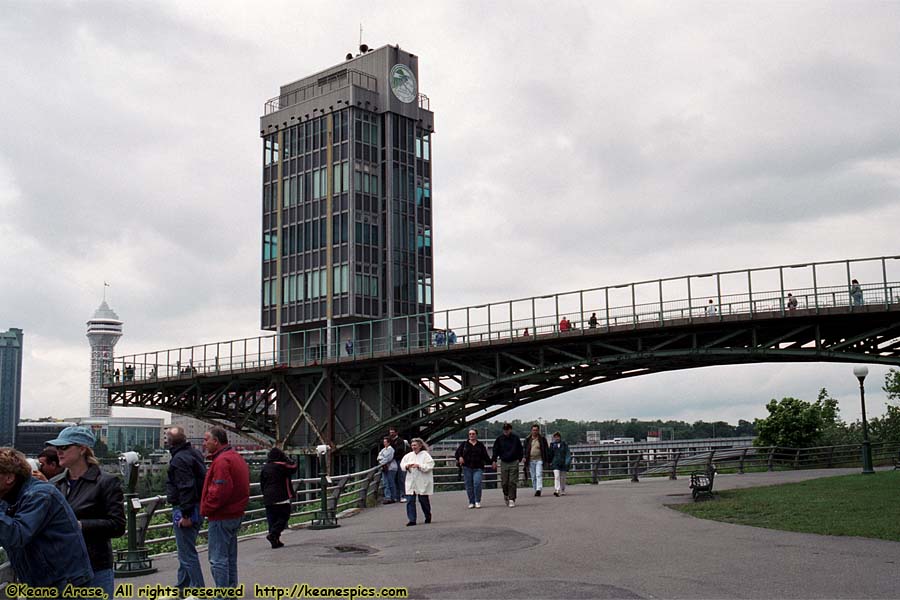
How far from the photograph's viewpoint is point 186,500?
10133mm

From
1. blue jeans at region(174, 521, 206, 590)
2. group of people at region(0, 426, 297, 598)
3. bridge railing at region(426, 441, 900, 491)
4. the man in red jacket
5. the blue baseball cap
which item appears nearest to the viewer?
group of people at region(0, 426, 297, 598)

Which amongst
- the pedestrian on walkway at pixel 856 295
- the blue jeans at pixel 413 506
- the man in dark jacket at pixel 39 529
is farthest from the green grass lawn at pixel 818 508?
the pedestrian on walkway at pixel 856 295

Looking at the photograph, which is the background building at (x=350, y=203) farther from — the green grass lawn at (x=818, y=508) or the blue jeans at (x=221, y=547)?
the blue jeans at (x=221, y=547)

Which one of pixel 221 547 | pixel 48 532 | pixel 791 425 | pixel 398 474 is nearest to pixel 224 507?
pixel 221 547

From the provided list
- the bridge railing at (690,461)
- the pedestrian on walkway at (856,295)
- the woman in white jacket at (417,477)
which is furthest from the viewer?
the pedestrian on walkway at (856,295)

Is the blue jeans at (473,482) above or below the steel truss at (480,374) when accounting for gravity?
below

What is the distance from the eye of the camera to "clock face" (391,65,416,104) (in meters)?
65.1

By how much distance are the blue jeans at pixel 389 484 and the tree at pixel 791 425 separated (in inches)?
1418

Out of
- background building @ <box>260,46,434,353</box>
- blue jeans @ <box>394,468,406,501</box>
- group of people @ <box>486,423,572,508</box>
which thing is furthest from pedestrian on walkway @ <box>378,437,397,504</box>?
background building @ <box>260,46,434,353</box>

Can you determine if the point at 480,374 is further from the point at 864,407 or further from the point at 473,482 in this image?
the point at 473,482

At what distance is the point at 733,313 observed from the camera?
4134 cm

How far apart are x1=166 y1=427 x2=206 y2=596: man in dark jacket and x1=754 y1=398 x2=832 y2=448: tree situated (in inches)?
1918

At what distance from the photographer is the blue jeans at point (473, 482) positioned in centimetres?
2142

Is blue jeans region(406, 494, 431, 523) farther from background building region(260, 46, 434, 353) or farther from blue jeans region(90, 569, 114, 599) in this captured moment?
background building region(260, 46, 434, 353)
